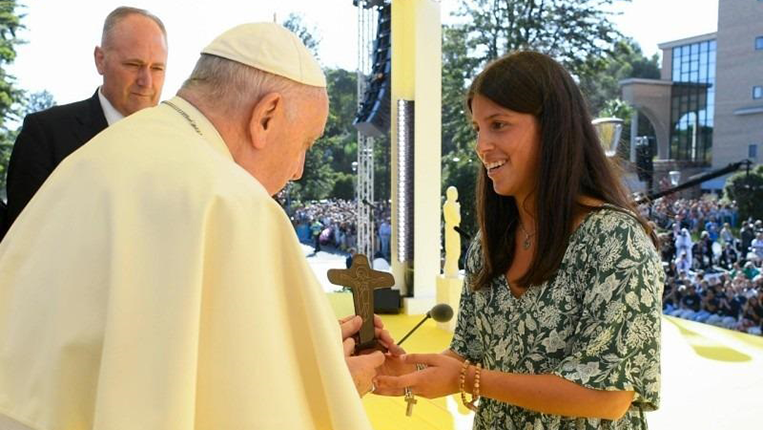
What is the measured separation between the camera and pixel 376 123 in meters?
9.65

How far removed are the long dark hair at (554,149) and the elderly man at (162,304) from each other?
24.8 inches

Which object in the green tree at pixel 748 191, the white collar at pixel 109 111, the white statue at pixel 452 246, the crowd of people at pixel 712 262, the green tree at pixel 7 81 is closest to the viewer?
the white collar at pixel 109 111

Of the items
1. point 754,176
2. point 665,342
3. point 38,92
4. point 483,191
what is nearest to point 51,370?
point 483,191

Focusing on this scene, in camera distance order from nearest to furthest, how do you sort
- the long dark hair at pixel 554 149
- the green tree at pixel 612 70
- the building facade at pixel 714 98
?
the long dark hair at pixel 554 149 < the building facade at pixel 714 98 < the green tree at pixel 612 70

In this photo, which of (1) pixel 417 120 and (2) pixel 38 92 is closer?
(1) pixel 417 120

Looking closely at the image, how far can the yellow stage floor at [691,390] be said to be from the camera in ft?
14.7

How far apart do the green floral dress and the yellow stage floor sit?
2.77 metres

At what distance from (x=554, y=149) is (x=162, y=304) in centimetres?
94

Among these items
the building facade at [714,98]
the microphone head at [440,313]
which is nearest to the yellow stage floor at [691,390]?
the microphone head at [440,313]

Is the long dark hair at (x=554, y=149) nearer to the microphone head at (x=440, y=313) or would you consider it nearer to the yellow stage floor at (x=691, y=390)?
the microphone head at (x=440, y=313)

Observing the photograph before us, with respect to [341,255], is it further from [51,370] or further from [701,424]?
[51,370]

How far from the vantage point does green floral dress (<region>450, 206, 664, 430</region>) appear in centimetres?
143

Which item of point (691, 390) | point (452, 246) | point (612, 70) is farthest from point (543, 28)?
point (691, 390)

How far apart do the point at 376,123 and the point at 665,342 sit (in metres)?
4.63
